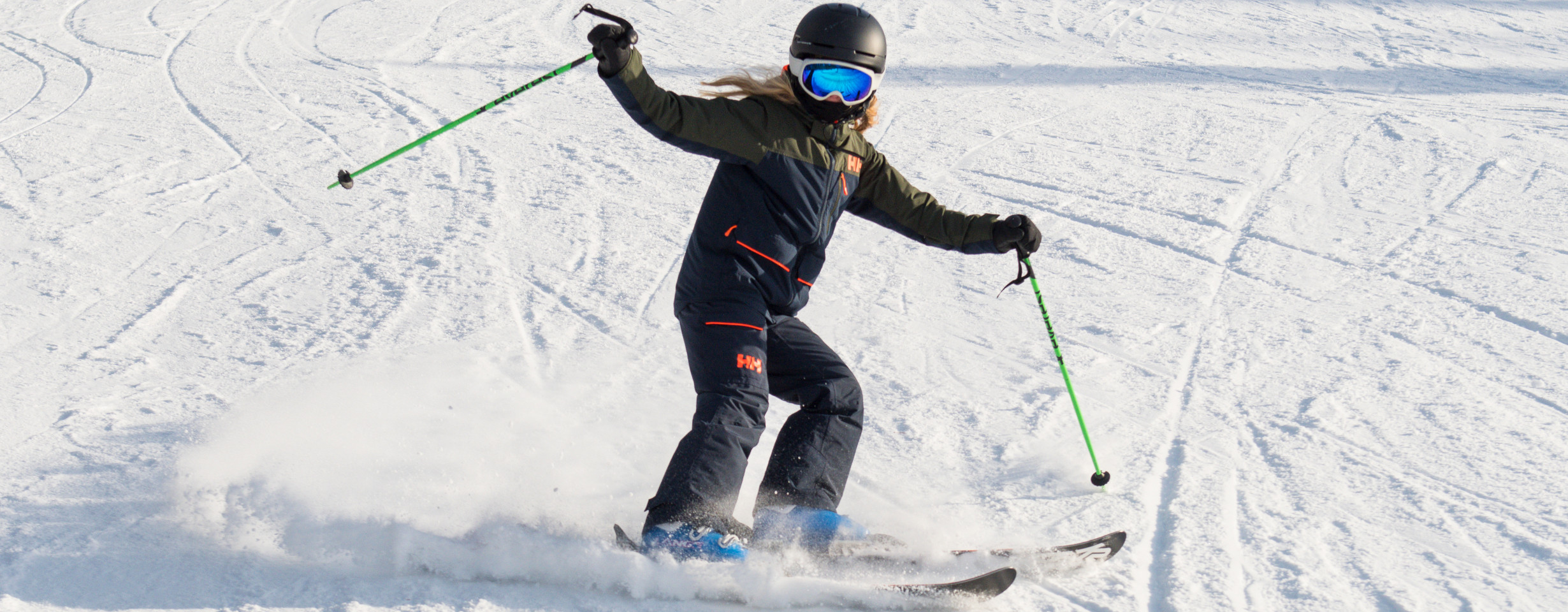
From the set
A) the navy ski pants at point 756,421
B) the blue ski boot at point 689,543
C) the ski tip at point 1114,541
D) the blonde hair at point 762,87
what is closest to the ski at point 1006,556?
the ski tip at point 1114,541

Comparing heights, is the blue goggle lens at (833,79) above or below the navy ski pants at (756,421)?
above

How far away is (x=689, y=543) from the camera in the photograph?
2.48 m

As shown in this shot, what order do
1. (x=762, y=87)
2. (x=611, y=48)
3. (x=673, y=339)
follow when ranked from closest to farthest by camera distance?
(x=611, y=48), (x=762, y=87), (x=673, y=339)

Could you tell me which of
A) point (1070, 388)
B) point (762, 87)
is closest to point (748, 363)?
point (762, 87)

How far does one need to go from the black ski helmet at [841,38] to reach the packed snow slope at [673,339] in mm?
619

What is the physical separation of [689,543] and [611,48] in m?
1.15

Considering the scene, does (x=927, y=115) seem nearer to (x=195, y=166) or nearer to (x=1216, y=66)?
(x=1216, y=66)

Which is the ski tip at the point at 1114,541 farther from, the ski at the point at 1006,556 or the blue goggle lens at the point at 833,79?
the blue goggle lens at the point at 833,79

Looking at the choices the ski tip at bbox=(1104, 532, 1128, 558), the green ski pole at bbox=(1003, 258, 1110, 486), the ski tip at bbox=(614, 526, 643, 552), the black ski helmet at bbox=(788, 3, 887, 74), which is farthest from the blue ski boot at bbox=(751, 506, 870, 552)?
the black ski helmet at bbox=(788, 3, 887, 74)

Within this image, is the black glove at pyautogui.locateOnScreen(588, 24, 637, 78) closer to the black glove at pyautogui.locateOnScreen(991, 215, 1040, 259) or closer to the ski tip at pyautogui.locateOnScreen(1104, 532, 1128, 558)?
the black glove at pyautogui.locateOnScreen(991, 215, 1040, 259)

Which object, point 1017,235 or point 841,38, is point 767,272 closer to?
point 841,38

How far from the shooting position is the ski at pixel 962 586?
97.2 inches

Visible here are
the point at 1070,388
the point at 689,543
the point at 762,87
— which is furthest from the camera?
the point at 1070,388

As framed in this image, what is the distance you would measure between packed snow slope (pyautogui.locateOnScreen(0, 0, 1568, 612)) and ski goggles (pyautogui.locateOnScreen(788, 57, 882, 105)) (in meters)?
0.62
